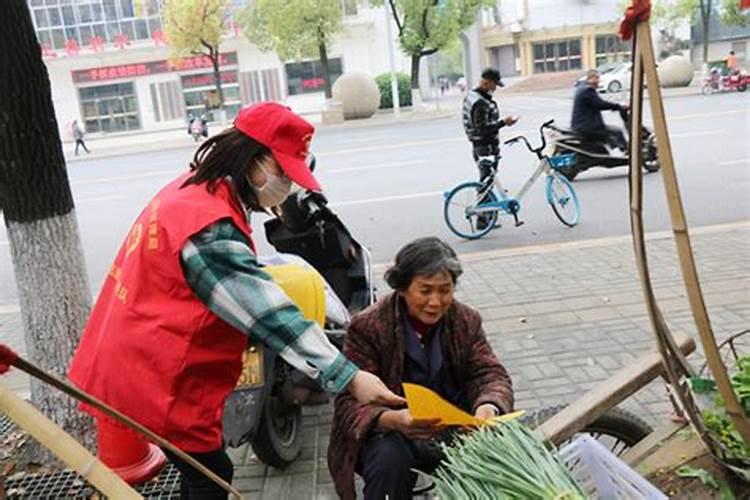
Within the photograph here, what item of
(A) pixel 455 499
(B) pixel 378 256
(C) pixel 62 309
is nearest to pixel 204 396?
(A) pixel 455 499

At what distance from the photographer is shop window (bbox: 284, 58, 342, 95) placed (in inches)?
1359

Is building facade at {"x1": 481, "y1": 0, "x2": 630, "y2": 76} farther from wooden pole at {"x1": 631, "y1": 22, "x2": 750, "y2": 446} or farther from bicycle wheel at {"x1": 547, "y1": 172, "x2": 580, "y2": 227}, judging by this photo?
wooden pole at {"x1": 631, "y1": 22, "x2": 750, "y2": 446}

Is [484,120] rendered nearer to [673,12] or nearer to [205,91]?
[205,91]

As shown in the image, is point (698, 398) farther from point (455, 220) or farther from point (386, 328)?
point (455, 220)

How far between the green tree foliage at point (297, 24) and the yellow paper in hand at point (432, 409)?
2553 centimetres

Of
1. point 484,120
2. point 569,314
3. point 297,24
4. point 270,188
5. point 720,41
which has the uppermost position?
point 297,24

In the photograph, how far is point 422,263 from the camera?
2.26m

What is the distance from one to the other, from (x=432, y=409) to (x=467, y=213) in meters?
5.72

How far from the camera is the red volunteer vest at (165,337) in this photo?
185cm

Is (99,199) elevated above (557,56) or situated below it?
below

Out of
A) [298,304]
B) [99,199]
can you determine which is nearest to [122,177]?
[99,199]

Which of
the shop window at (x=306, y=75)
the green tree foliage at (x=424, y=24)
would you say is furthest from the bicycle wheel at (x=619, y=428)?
the shop window at (x=306, y=75)

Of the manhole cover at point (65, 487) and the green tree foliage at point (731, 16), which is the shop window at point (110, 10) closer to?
the green tree foliage at point (731, 16)

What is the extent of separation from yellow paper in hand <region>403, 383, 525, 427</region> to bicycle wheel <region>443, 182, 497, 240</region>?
5.66m
